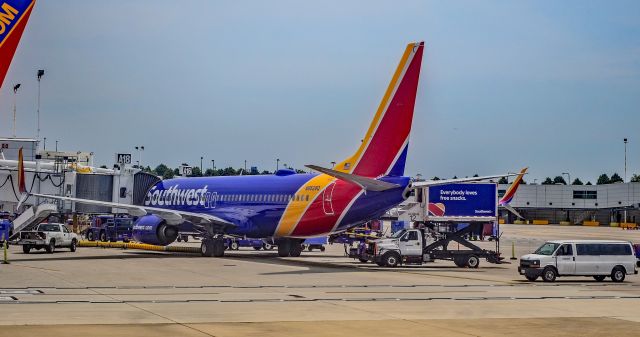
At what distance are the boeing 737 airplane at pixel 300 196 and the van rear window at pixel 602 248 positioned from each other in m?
7.53

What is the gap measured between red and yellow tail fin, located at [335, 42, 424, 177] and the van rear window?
31.1ft

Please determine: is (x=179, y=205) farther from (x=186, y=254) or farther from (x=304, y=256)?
(x=304, y=256)

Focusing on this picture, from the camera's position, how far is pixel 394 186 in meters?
44.4

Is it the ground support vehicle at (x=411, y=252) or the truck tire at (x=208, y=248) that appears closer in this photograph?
the ground support vehicle at (x=411, y=252)

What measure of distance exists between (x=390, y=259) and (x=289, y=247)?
10.4 m

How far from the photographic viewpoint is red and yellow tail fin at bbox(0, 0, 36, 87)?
15.6 metres

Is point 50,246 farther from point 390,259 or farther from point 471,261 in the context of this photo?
point 471,261

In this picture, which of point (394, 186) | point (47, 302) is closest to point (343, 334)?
point (47, 302)

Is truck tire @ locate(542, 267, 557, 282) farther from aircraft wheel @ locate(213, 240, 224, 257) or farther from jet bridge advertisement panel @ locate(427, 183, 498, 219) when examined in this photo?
aircraft wheel @ locate(213, 240, 224, 257)

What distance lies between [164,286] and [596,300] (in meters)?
15.4

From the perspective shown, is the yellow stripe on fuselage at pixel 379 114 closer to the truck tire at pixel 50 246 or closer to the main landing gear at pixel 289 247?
the main landing gear at pixel 289 247

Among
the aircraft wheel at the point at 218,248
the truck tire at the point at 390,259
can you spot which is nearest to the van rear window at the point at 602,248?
the truck tire at the point at 390,259

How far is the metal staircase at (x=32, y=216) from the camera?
66938 millimetres

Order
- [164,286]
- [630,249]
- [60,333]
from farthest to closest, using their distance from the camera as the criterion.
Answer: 1. [630,249]
2. [164,286]
3. [60,333]
